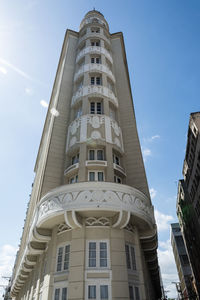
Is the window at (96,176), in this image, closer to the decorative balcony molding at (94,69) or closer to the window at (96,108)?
the window at (96,108)

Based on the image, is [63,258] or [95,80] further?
[95,80]

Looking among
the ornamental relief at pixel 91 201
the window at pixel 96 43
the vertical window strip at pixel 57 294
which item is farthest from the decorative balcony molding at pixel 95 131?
the window at pixel 96 43

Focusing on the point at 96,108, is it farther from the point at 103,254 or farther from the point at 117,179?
the point at 103,254

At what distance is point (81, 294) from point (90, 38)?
31.5 meters

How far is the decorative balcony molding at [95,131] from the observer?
1942 centimetres

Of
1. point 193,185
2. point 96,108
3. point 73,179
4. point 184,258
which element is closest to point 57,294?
point 73,179

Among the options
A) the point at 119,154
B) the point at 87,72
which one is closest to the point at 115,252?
the point at 119,154

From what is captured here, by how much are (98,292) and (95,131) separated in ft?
41.3

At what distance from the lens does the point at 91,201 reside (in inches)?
539

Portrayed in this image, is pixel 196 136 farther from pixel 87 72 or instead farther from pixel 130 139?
pixel 87 72

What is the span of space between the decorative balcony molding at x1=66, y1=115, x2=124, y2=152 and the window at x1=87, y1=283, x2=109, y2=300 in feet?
36.5

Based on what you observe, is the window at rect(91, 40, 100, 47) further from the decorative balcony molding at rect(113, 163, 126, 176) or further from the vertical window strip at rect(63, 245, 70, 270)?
the vertical window strip at rect(63, 245, 70, 270)

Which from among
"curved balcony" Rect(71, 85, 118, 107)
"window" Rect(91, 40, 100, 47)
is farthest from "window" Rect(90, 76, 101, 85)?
"window" Rect(91, 40, 100, 47)

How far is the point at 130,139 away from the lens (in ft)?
76.0
